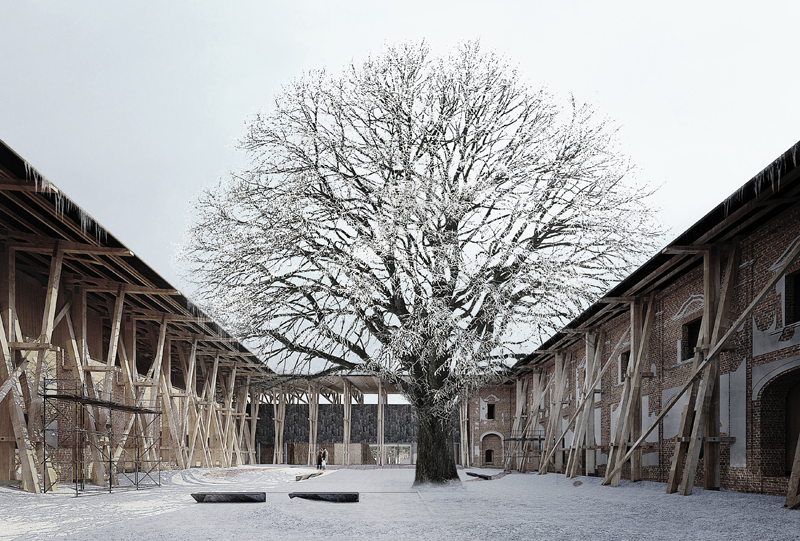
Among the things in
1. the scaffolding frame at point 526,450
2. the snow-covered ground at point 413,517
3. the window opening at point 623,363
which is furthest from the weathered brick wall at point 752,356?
the scaffolding frame at point 526,450

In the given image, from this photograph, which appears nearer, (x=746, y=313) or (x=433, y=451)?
(x=746, y=313)

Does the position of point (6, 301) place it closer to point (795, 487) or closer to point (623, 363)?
point (795, 487)

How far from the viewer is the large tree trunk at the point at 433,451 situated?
58.3ft

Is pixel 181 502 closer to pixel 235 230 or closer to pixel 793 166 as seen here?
pixel 235 230

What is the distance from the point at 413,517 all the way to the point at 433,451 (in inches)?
269

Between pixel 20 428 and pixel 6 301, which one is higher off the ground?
pixel 6 301

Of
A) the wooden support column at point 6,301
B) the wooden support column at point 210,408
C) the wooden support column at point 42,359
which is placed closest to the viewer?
the wooden support column at point 6,301

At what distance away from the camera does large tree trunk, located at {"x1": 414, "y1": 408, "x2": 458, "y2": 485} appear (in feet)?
58.3

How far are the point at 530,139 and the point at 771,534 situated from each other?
11.3 m

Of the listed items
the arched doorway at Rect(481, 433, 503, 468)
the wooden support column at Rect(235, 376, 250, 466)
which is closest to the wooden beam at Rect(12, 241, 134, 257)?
the wooden support column at Rect(235, 376, 250, 466)

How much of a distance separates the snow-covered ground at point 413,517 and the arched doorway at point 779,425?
81cm

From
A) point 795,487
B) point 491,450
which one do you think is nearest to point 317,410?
point 491,450

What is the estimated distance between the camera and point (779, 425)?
13703 mm

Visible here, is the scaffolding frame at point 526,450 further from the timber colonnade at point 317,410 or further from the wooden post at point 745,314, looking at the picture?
the wooden post at point 745,314
